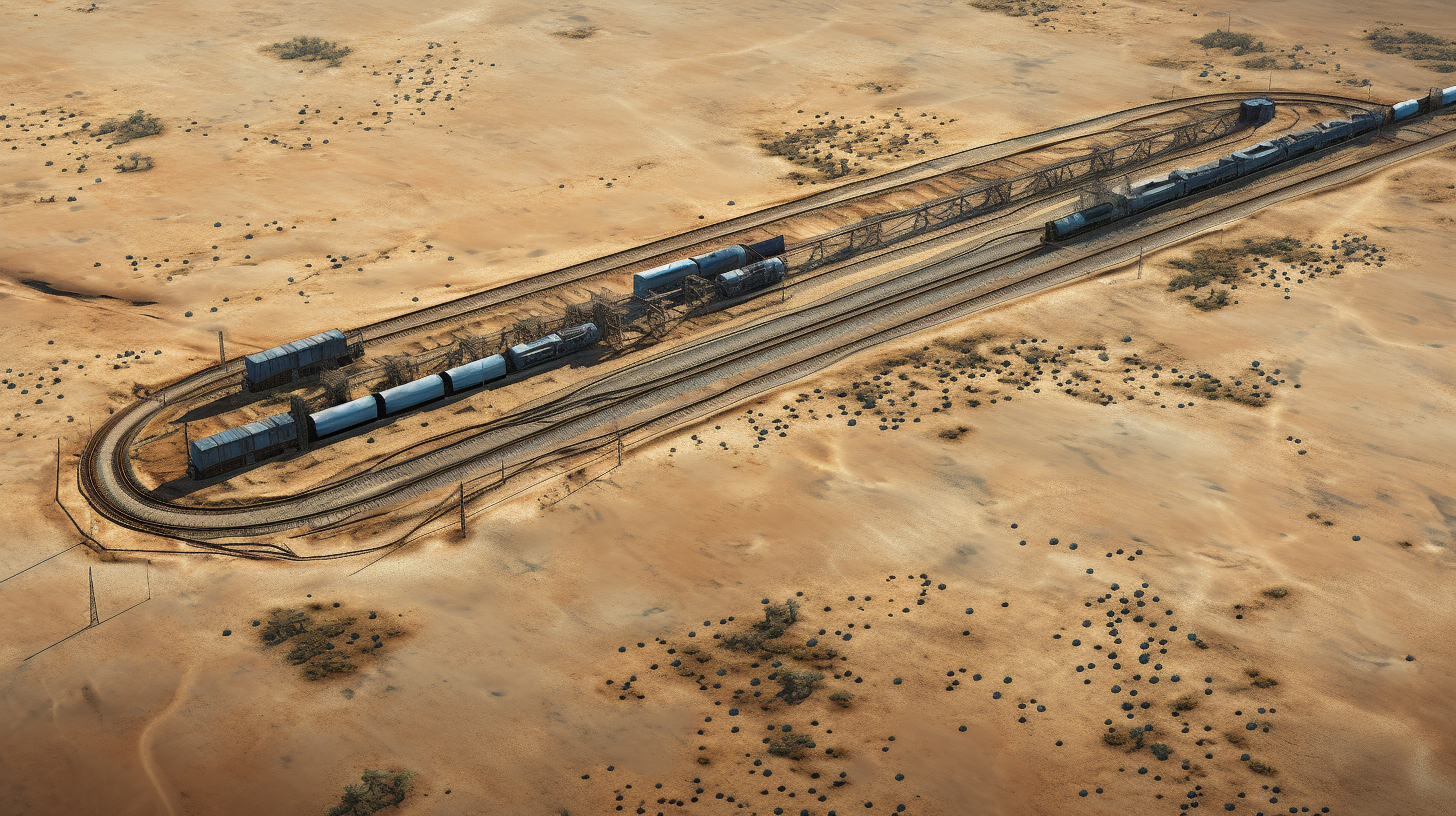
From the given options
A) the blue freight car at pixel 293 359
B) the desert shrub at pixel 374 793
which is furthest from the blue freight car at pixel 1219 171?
the desert shrub at pixel 374 793

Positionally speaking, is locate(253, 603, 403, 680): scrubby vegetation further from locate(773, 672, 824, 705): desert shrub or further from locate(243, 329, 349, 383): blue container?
locate(243, 329, 349, 383): blue container

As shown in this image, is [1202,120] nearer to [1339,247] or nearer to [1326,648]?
[1339,247]

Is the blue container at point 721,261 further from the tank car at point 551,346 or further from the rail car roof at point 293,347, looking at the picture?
the rail car roof at point 293,347

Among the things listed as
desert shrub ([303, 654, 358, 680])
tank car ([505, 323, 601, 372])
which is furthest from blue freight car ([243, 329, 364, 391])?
desert shrub ([303, 654, 358, 680])

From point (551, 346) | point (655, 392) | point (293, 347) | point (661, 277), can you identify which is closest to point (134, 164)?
point (293, 347)

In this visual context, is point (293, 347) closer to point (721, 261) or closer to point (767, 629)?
point (721, 261)

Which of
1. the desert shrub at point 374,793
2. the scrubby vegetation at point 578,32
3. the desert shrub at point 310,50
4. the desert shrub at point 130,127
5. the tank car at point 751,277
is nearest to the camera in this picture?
the desert shrub at point 374,793
